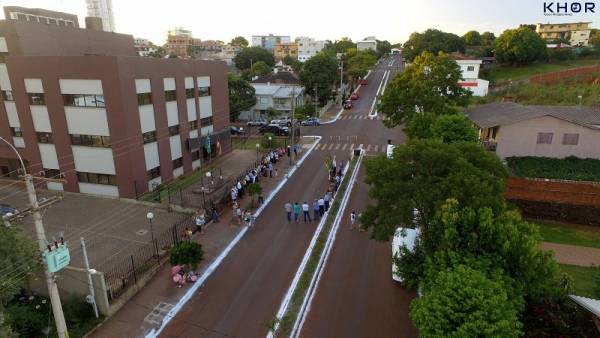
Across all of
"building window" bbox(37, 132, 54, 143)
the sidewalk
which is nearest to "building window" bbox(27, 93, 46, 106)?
"building window" bbox(37, 132, 54, 143)

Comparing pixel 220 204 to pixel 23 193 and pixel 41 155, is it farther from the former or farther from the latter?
pixel 23 193

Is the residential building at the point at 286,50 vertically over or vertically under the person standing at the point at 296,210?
over

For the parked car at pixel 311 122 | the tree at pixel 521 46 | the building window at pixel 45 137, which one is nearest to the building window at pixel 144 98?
the building window at pixel 45 137

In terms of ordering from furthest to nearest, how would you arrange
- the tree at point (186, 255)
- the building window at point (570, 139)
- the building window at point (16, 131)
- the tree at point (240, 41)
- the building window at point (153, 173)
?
the tree at point (240, 41)
the building window at point (570, 139)
the building window at point (16, 131)
the building window at point (153, 173)
the tree at point (186, 255)

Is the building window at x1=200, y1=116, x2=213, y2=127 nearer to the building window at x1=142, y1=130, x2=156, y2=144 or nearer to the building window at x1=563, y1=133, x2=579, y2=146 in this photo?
the building window at x1=142, y1=130, x2=156, y2=144

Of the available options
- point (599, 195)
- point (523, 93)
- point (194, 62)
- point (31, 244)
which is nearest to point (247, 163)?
point (194, 62)

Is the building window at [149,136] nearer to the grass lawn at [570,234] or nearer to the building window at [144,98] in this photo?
the building window at [144,98]
